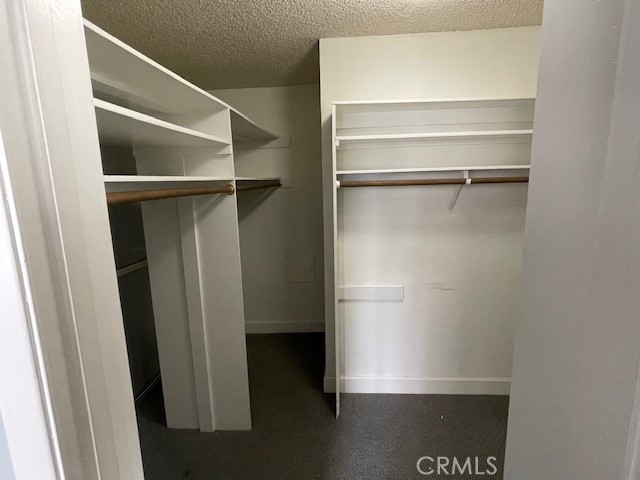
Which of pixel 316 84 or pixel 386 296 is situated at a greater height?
pixel 316 84

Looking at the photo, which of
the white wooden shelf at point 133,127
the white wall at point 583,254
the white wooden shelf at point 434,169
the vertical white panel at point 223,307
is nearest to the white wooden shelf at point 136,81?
the white wooden shelf at point 133,127

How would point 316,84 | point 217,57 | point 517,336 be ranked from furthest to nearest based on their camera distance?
1. point 316,84
2. point 217,57
3. point 517,336

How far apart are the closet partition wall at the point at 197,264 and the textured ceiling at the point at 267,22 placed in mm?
421

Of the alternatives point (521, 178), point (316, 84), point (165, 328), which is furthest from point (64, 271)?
point (316, 84)

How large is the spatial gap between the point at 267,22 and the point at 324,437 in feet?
7.66

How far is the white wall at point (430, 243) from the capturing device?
6.37ft

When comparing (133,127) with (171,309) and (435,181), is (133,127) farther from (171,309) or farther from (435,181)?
(435,181)

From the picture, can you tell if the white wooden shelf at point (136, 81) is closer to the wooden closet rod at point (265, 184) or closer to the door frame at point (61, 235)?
the door frame at point (61, 235)

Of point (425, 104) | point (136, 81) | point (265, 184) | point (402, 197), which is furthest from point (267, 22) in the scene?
point (402, 197)

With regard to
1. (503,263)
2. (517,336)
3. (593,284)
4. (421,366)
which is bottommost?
(421,366)

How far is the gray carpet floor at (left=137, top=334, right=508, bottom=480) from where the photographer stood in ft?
5.70

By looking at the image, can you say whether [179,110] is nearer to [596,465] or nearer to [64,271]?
[64,271]

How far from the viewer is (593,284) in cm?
45

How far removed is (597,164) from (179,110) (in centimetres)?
175
